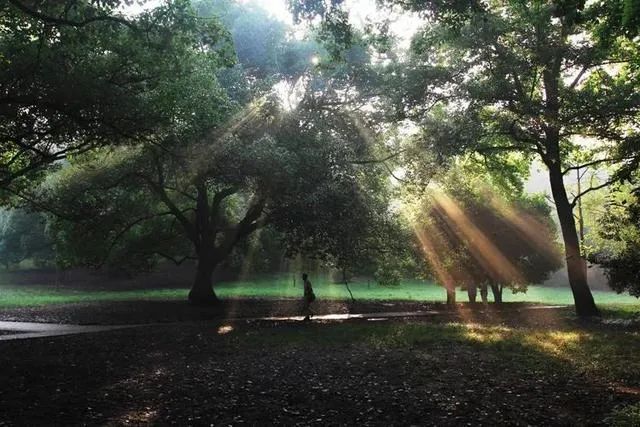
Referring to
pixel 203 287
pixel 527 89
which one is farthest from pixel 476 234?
pixel 203 287

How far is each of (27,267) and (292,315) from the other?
5226 centimetres

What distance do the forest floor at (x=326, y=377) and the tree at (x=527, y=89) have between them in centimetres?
802

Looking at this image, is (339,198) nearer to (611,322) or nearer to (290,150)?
(290,150)

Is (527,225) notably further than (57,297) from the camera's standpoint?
No

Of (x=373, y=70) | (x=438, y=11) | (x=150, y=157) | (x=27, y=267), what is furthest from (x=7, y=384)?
(x=27, y=267)

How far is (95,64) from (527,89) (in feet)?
62.1

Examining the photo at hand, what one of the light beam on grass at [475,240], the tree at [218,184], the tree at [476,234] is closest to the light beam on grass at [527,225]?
the tree at [476,234]

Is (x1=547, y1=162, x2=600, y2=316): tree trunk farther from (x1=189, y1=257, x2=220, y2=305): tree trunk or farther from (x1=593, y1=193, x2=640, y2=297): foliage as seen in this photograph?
(x1=189, y1=257, x2=220, y2=305): tree trunk

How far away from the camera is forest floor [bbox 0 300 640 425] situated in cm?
793

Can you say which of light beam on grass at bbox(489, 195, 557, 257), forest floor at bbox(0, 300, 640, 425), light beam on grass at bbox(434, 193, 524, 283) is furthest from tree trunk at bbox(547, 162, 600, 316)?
light beam on grass at bbox(489, 195, 557, 257)

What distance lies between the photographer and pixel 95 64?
14.0 m

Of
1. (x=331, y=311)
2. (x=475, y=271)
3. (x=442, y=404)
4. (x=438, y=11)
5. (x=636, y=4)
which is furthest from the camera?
(x=475, y=271)

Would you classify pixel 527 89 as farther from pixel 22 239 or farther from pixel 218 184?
pixel 22 239

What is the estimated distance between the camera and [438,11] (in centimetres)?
1132
